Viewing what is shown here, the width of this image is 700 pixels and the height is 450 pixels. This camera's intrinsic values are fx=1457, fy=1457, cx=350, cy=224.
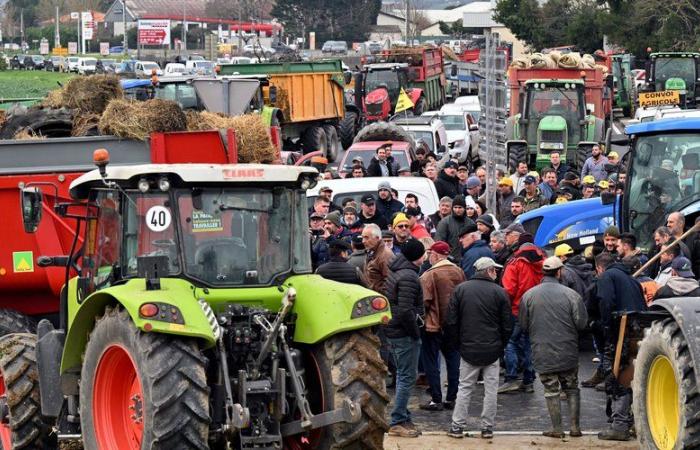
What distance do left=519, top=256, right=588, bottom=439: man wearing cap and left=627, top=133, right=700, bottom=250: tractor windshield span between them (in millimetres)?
3774

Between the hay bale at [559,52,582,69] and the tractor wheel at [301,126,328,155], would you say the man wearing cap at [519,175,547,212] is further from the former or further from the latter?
the tractor wheel at [301,126,328,155]

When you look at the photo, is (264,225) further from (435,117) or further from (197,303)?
(435,117)

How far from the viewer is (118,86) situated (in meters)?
16.2

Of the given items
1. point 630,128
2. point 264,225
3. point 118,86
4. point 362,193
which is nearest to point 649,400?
point 264,225

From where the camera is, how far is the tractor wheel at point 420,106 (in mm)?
49934

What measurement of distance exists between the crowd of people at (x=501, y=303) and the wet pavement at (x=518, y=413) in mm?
131

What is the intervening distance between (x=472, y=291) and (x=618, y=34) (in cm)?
5997

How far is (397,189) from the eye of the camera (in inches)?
826

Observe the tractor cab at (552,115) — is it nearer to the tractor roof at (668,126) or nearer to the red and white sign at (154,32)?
the tractor roof at (668,126)

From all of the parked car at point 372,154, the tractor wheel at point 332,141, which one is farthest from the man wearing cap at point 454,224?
the tractor wheel at point 332,141

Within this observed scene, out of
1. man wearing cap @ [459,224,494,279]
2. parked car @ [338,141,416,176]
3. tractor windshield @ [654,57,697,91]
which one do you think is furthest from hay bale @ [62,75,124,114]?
tractor windshield @ [654,57,697,91]

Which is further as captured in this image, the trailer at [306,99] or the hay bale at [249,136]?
the trailer at [306,99]

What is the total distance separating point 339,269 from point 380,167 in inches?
437

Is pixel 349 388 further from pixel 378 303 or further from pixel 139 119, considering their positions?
pixel 139 119
